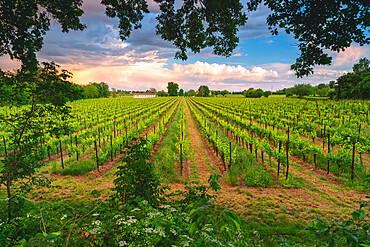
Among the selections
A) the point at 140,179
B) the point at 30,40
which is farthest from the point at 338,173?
the point at 30,40

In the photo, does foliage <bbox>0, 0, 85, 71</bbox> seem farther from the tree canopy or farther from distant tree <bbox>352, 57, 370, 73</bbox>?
distant tree <bbox>352, 57, 370, 73</bbox>

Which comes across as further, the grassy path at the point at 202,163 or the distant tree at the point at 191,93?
the distant tree at the point at 191,93

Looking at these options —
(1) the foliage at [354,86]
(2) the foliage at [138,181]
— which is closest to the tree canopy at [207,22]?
(2) the foliage at [138,181]

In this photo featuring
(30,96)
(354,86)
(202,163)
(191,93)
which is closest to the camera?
(30,96)

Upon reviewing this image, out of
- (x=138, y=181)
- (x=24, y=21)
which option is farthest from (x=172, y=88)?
(x=138, y=181)

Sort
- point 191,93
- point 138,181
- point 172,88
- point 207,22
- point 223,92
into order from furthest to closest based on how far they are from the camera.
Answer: point 191,93 → point 172,88 → point 223,92 → point 207,22 → point 138,181

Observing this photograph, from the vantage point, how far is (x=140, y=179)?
3807 millimetres

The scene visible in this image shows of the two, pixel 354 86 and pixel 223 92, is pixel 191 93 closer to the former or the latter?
pixel 223 92

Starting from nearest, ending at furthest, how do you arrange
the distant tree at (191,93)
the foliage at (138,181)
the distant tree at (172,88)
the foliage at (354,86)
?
the foliage at (138,181)
the foliage at (354,86)
the distant tree at (172,88)
the distant tree at (191,93)

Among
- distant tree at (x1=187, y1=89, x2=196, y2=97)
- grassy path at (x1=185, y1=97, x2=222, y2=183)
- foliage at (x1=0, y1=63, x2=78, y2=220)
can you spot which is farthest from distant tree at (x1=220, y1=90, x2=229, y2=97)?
foliage at (x1=0, y1=63, x2=78, y2=220)

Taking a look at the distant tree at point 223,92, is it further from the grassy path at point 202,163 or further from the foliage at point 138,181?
the foliage at point 138,181

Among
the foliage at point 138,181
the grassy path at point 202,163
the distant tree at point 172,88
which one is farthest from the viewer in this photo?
the distant tree at point 172,88

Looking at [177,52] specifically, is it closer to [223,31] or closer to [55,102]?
[223,31]

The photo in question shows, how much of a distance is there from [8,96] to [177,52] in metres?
6.29
